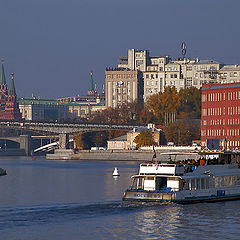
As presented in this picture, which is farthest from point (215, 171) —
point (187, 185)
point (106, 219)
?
point (106, 219)

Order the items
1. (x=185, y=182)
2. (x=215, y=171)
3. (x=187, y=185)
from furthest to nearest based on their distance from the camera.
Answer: (x=215, y=171), (x=187, y=185), (x=185, y=182)

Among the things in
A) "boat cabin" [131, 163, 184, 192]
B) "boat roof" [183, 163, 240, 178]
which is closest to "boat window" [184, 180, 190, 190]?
"boat roof" [183, 163, 240, 178]

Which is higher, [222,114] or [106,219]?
[222,114]

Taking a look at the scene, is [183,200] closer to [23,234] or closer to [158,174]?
[158,174]

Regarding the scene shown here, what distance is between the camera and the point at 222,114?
7564 inches

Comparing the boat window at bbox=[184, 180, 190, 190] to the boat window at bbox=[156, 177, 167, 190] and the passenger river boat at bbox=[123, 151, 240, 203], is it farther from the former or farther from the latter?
the boat window at bbox=[156, 177, 167, 190]

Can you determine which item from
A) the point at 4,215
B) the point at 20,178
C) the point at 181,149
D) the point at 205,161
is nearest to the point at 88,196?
the point at 205,161

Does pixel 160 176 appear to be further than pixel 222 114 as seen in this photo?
No

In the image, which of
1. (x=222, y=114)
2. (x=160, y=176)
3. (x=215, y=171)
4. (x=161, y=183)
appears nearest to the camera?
(x=160, y=176)

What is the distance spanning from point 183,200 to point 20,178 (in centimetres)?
4911

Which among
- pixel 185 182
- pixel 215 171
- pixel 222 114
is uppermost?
pixel 222 114

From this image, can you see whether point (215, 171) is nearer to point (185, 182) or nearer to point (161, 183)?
point (185, 182)

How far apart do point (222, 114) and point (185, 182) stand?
12862 cm

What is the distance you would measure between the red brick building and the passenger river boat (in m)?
118
